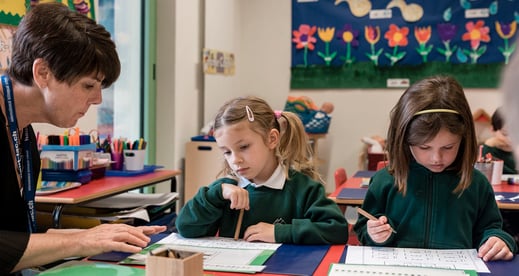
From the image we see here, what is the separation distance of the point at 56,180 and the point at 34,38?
4.47 feet

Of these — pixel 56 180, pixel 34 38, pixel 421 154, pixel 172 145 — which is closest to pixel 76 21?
pixel 34 38

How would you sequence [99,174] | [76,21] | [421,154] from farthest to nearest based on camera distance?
[99,174] → [421,154] → [76,21]

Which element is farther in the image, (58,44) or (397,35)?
(397,35)

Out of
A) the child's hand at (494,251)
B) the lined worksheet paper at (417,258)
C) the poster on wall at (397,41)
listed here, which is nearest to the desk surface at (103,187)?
the lined worksheet paper at (417,258)

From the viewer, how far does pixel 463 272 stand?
1.16m

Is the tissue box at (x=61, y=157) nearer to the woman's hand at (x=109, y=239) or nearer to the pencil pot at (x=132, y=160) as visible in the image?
the pencil pot at (x=132, y=160)

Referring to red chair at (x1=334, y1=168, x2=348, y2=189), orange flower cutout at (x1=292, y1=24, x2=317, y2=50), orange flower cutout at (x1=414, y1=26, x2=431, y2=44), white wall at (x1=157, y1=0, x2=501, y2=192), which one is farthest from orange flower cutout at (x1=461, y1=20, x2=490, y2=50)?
red chair at (x1=334, y1=168, x2=348, y2=189)

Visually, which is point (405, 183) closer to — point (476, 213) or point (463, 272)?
point (476, 213)

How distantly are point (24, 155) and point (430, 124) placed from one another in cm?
108

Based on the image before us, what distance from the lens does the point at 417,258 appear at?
4.21ft

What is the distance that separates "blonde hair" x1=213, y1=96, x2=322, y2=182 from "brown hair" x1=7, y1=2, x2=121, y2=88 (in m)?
0.48

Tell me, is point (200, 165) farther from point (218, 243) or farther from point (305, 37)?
point (218, 243)

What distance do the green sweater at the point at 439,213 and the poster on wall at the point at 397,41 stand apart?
11.0 feet

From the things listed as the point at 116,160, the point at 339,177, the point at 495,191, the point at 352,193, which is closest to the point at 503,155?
the point at 495,191
